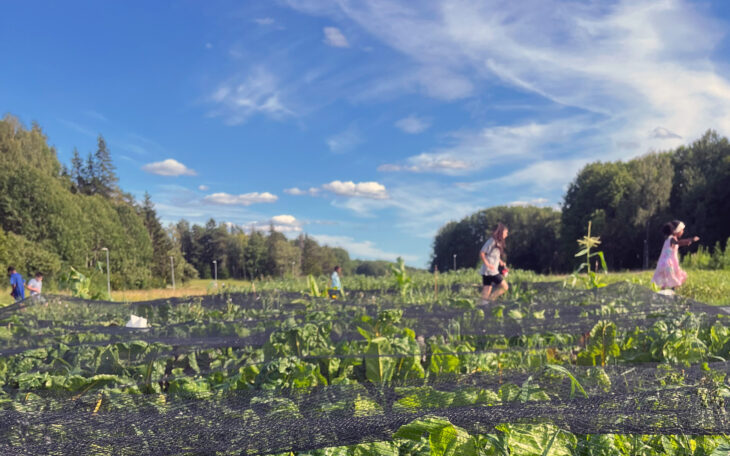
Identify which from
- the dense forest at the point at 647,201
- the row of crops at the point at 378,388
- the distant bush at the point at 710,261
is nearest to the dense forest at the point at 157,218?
the dense forest at the point at 647,201

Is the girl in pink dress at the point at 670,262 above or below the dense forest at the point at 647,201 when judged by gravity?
below

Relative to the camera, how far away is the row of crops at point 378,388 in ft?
4.54

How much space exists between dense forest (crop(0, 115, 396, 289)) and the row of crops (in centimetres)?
1811

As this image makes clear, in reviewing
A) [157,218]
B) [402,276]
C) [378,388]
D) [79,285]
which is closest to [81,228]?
[157,218]

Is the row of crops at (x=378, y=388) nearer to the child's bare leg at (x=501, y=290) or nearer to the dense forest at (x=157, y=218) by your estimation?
the child's bare leg at (x=501, y=290)

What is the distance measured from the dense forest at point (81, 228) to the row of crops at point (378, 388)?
1811cm

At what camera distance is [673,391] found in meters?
1.67

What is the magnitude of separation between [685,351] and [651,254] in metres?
39.3

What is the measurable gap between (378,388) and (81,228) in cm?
4118

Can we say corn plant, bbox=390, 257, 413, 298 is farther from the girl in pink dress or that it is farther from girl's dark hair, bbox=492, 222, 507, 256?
the girl in pink dress

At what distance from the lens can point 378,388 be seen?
1.86 metres

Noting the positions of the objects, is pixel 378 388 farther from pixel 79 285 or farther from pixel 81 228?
pixel 81 228

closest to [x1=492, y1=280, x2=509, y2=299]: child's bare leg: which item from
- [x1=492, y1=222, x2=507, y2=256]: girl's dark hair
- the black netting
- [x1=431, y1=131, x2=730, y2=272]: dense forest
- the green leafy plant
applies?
[x1=492, y1=222, x2=507, y2=256]: girl's dark hair

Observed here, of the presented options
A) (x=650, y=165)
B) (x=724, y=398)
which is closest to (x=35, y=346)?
(x=724, y=398)
